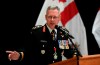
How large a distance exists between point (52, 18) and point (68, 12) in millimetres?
797

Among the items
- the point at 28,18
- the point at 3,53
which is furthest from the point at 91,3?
the point at 3,53

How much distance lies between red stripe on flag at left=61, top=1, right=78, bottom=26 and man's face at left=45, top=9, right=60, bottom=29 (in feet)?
2.06

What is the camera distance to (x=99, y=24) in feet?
12.3

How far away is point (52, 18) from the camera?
3.10 meters

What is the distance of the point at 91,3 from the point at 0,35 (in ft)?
5.14

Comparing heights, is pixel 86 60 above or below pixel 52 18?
below

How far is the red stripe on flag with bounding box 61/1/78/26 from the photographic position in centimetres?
382

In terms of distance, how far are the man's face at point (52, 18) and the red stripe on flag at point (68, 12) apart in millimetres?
627

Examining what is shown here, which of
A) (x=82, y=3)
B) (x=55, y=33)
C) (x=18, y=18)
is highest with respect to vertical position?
(x=82, y=3)

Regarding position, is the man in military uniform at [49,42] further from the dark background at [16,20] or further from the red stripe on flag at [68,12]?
the red stripe on flag at [68,12]

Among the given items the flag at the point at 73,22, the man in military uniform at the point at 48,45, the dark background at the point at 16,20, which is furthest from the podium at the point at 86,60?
the flag at the point at 73,22

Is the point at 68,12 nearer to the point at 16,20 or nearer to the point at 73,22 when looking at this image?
the point at 73,22

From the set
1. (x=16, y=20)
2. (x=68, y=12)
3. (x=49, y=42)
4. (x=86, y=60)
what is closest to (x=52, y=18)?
(x=49, y=42)

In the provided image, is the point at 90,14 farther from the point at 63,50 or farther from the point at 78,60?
the point at 78,60
